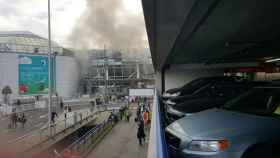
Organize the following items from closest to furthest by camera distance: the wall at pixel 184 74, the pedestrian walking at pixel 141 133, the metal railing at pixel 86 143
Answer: the metal railing at pixel 86 143, the pedestrian walking at pixel 141 133, the wall at pixel 184 74

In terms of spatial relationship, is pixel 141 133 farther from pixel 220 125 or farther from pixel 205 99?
pixel 220 125

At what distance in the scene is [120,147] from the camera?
1880 cm

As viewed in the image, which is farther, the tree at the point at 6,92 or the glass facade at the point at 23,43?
the glass facade at the point at 23,43

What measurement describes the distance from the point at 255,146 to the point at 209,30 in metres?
4.89

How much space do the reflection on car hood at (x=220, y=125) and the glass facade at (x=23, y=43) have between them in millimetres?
46431

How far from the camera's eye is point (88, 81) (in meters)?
70.8

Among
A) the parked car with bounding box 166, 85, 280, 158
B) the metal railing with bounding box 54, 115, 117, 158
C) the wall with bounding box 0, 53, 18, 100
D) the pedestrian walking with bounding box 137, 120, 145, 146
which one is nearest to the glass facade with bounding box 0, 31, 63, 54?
the wall with bounding box 0, 53, 18, 100

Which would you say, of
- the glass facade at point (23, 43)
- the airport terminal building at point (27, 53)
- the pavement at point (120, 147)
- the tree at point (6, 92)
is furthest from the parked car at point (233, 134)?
the glass facade at point (23, 43)

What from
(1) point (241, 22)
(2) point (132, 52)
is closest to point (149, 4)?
(1) point (241, 22)

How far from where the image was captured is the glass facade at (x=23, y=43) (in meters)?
49.8

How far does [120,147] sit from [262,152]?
16.0m

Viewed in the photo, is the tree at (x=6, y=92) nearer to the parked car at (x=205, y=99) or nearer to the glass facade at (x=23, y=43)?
the glass facade at (x=23, y=43)

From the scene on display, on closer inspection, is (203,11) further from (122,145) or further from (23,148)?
(122,145)

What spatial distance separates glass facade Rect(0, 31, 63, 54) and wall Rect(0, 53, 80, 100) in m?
1.80
